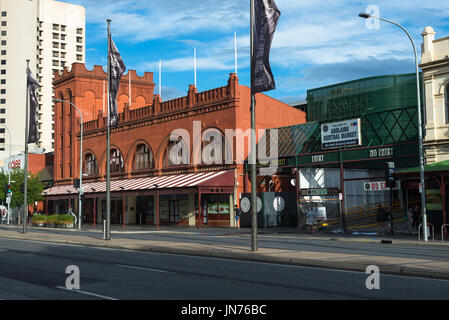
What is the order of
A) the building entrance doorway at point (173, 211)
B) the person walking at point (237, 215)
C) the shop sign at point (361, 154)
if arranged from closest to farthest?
1. the shop sign at point (361, 154)
2. the person walking at point (237, 215)
3. the building entrance doorway at point (173, 211)

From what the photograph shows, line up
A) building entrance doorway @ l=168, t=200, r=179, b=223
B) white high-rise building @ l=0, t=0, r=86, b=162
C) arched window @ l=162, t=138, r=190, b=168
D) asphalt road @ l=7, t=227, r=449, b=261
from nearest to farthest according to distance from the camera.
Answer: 1. asphalt road @ l=7, t=227, r=449, b=261
2. arched window @ l=162, t=138, r=190, b=168
3. building entrance doorway @ l=168, t=200, r=179, b=223
4. white high-rise building @ l=0, t=0, r=86, b=162

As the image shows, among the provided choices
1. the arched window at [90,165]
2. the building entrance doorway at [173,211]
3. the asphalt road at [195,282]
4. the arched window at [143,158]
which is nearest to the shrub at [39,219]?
the arched window at [143,158]

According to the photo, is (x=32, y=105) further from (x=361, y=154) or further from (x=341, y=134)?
(x=361, y=154)

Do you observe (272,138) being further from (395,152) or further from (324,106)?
(324,106)

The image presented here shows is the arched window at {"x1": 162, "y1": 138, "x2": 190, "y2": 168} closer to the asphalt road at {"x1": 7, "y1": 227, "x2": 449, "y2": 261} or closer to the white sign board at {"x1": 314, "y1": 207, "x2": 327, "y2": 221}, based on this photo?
the white sign board at {"x1": 314, "y1": 207, "x2": 327, "y2": 221}

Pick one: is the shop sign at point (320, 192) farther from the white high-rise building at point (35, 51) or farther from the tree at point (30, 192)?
the white high-rise building at point (35, 51)

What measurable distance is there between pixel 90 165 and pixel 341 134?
34.2 metres

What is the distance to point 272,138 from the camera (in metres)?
40.8

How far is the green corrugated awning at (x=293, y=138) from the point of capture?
37.1 metres

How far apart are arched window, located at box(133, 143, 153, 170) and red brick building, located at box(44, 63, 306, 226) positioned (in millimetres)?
97

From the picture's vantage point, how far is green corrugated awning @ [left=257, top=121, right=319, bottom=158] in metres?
37.1

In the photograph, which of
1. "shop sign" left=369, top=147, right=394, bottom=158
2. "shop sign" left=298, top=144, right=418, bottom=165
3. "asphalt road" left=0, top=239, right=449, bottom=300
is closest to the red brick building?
"shop sign" left=298, top=144, right=418, bottom=165

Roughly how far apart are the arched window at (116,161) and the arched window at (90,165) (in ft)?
8.97
